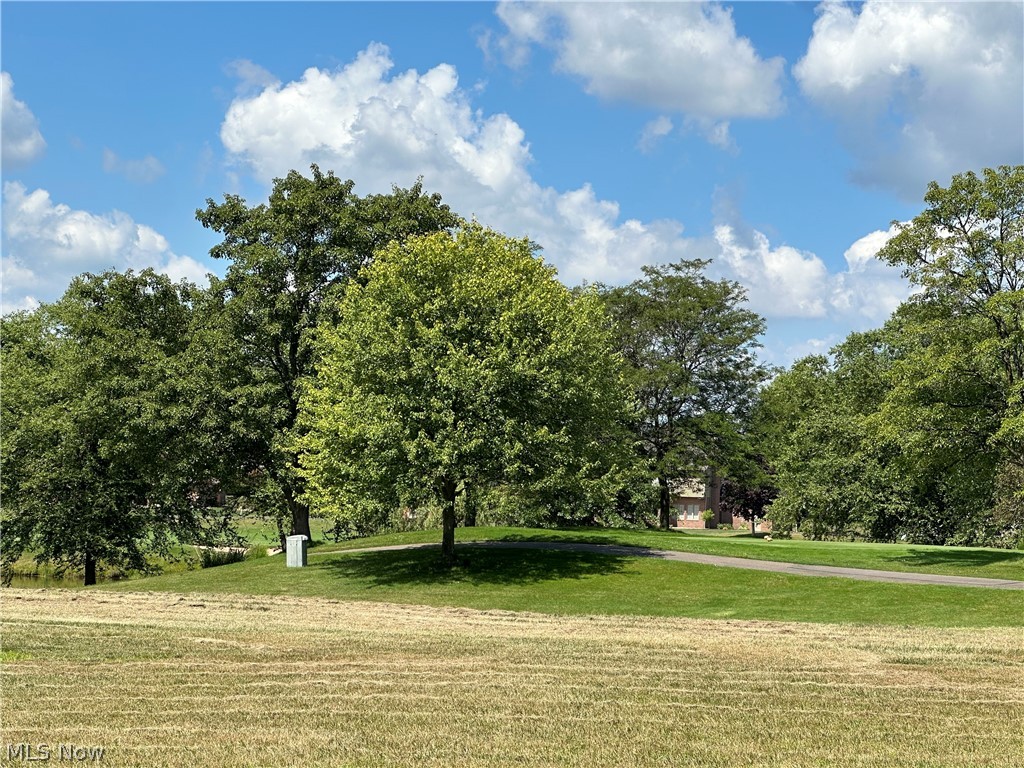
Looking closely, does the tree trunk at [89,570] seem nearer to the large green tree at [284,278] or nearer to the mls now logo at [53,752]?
the large green tree at [284,278]

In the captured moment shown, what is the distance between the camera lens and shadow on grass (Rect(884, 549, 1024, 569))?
33.8m

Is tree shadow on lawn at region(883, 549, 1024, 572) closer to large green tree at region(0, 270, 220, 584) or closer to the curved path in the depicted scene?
the curved path

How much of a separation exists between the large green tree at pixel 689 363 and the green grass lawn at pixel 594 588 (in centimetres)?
2369

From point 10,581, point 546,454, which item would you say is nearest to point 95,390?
point 10,581

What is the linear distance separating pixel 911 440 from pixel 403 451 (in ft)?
57.5

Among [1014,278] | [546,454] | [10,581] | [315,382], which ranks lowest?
[10,581]

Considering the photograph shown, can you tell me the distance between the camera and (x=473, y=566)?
34594mm

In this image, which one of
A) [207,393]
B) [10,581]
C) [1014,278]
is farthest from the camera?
[10,581]

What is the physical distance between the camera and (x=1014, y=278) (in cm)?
3366

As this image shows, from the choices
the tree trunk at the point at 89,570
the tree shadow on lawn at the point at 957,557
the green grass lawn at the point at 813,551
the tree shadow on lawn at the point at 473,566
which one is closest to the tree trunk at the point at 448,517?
the tree shadow on lawn at the point at 473,566

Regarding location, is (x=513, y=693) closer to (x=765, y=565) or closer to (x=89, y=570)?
(x=765, y=565)

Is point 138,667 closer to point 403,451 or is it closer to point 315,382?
point 403,451

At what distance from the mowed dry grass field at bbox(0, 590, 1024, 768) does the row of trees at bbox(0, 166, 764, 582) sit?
Result: 9505 millimetres

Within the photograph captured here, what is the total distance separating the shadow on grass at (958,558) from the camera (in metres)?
33.8
